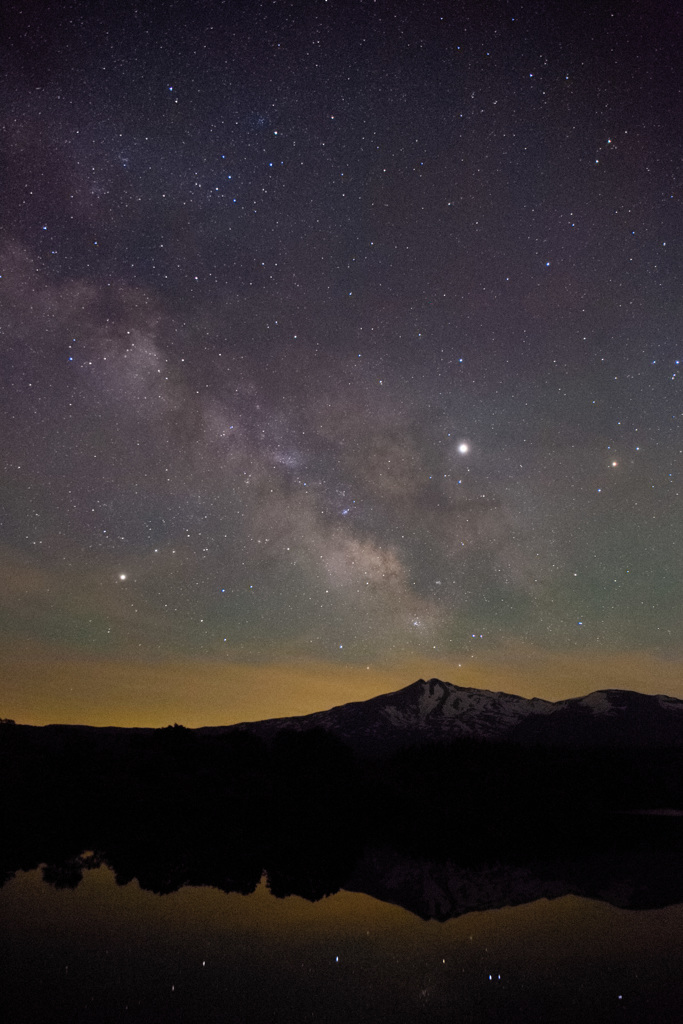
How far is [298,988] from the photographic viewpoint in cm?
937

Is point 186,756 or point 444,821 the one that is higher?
point 186,756

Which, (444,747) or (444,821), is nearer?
(444,821)

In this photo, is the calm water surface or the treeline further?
the treeline

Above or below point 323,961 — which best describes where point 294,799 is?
below

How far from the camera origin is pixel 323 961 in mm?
10719

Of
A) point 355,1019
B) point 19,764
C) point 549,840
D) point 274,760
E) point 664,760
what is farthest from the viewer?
point 664,760

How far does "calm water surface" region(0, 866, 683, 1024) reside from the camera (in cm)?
852

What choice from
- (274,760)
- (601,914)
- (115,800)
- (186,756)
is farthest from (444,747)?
(601,914)

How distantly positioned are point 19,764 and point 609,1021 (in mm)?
53003

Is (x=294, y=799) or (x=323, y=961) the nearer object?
(x=323, y=961)

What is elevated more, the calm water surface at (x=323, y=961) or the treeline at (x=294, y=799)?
the calm water surface at (x=323, y=961)

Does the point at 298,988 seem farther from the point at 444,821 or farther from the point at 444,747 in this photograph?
the point at 444,747

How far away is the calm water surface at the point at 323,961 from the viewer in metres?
8.52

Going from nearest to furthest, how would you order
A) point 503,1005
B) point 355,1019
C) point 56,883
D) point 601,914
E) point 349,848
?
1. point 355,1019
2. point 503,1005
3. point 601,914
4. point 56,883
5. point 349,848
